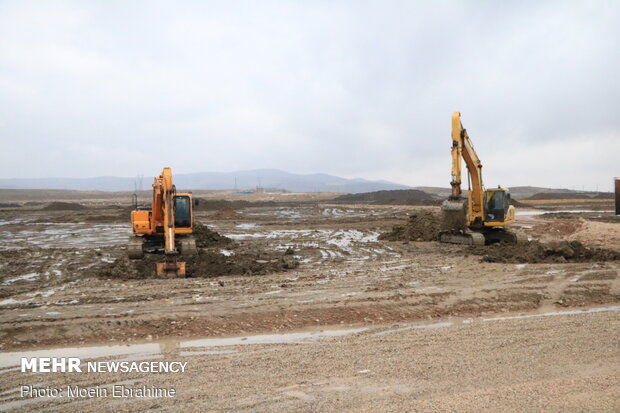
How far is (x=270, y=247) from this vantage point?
20.7m

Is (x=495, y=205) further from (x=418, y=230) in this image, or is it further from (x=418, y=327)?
(x=418, y=327)

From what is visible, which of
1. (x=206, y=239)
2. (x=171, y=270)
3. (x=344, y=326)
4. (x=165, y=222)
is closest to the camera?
(x=344, y=326)

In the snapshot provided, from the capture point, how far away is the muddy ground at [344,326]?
531 cm

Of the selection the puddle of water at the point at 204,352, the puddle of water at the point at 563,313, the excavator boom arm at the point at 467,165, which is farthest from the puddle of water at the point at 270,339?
the excavator boom arm at the point at 467,165

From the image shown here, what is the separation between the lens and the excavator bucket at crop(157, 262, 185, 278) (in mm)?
13211

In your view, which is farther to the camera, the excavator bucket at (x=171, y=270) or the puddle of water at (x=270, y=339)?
the excavator bucket at (x=171, y=270)

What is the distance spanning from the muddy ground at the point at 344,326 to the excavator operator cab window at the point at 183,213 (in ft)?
A: 5.37

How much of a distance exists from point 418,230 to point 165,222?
1174 cm

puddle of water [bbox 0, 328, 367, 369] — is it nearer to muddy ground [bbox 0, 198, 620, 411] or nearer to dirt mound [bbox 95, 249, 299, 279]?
muddy ground [bbox 0, 198, 620, 411]

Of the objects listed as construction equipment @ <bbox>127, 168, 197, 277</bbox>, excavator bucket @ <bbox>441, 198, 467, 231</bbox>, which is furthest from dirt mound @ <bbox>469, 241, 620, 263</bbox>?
construction equipment @ <bbox>127, 168, 197, 277</bbox>

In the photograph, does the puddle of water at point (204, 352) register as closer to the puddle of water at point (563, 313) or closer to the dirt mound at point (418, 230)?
the puddle of water at point (563, 313)

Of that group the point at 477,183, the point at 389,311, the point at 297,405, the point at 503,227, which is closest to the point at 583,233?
the point at 503,227

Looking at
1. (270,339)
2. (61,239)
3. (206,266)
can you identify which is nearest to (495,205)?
(206,266)

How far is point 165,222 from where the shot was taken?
14023mm
